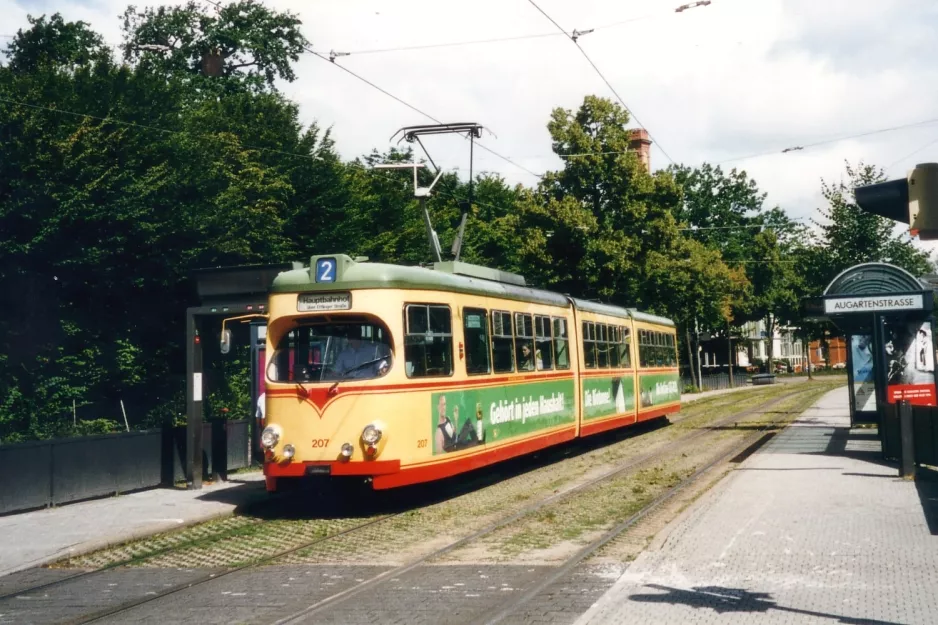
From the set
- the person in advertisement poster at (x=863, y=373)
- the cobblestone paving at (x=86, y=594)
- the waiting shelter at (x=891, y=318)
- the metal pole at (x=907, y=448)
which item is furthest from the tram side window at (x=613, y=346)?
the cobblestone paving at (x=86, y=594)

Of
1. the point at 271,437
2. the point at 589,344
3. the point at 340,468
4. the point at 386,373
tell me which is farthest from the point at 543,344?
the point at 271,437

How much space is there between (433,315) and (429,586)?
545cm

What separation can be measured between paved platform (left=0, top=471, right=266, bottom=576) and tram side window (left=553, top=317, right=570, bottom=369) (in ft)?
18.8

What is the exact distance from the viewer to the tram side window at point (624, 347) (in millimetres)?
23688

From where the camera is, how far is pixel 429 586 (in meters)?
8.56

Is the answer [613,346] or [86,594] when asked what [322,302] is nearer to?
[86,594]

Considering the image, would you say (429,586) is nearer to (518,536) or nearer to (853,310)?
(518,536)

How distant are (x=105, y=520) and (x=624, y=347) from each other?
1403cm

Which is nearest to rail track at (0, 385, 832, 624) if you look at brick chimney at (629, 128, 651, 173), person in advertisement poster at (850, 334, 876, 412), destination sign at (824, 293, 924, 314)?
destination sign at (824, 293, 924, 314)

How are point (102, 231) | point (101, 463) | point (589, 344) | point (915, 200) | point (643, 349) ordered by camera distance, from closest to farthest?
point (915, 200), point (101, 463), point (589, 344), point (643, 349), point (102, 231)

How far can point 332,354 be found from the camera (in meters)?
13.0

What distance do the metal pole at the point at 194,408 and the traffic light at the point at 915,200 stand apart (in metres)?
11.8

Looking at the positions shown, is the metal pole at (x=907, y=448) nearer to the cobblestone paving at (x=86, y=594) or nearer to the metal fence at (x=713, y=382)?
the cobblestone paving at (x=86, y=594)

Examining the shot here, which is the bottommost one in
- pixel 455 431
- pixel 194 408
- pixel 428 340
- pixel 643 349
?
pixel 455 431
